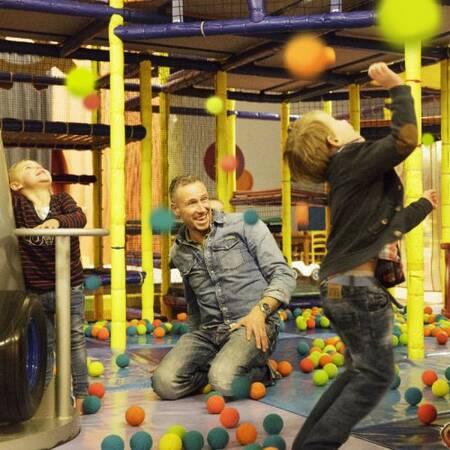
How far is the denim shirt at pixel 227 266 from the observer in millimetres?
A: 3068

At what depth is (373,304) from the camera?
176cm

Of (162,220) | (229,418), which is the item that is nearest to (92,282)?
(162,220)

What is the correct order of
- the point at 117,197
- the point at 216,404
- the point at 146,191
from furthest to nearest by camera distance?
the point at 146,191
the point at 117,197
the point at 216,404

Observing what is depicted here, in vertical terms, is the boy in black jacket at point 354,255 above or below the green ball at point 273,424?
above

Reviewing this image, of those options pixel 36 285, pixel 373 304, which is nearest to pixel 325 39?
pixel 36 285

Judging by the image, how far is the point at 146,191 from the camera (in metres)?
5.11

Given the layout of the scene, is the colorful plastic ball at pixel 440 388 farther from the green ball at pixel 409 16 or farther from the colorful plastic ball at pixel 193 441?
the green ball at pixel 409 16

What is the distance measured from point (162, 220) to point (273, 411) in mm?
3076

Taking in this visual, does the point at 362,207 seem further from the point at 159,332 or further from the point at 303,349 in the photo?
the point at 159,332

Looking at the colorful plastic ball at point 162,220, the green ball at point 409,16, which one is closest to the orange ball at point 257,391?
the green ball at point 409,16

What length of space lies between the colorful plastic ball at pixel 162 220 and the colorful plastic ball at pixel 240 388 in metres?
2.58

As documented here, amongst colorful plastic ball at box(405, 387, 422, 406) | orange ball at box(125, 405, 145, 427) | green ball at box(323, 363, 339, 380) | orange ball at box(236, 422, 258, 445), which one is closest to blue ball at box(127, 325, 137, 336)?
green ball at box(323, 363, 339, 380)

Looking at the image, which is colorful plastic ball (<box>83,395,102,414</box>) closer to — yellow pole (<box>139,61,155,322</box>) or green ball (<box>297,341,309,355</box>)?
green ball (<box>297,341,309,355</box>)

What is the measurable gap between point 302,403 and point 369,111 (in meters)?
5.45
